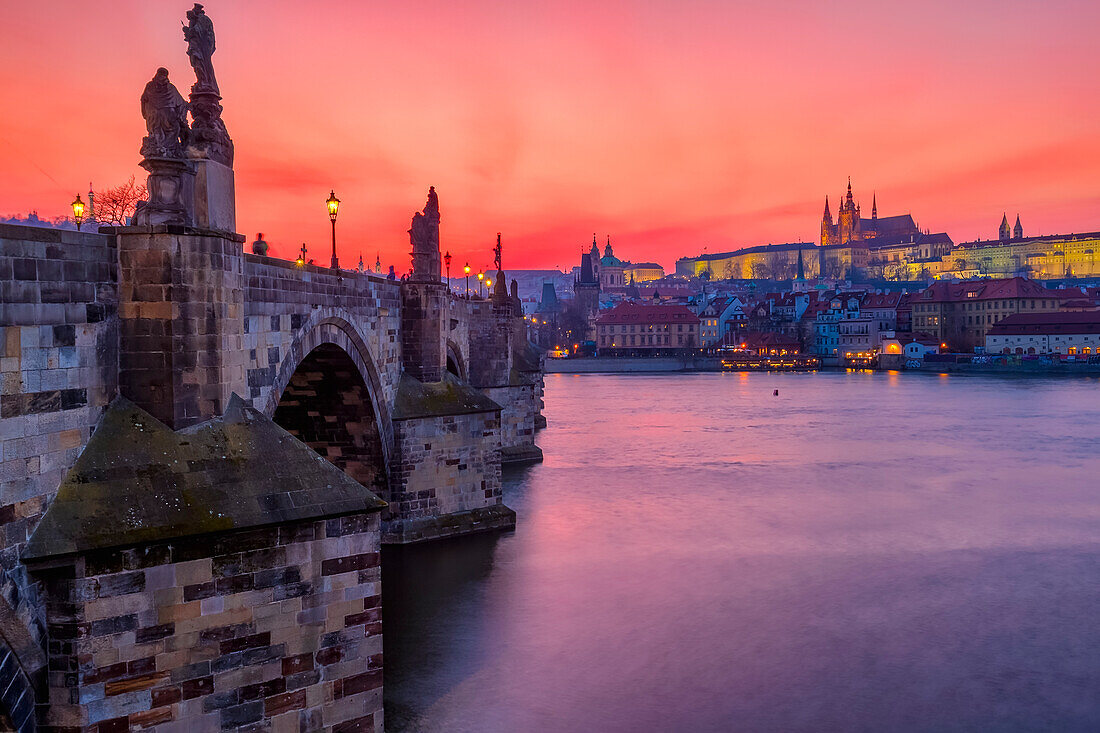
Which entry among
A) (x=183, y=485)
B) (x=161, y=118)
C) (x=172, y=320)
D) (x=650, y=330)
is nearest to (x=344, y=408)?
(x=172, y=320)

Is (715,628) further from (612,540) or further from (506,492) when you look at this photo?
(506,492)

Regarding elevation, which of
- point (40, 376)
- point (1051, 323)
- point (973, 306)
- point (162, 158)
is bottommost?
point (40, 376)

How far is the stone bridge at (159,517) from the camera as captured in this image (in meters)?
9.74

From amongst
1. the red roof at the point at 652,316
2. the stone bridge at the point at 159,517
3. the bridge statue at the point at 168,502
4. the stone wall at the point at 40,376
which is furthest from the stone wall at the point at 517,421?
the red roof at the point at 652,316

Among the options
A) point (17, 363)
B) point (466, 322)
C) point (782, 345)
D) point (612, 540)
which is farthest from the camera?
point (782, 345)

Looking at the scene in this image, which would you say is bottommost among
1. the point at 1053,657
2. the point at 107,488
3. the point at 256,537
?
the point at 1053,657

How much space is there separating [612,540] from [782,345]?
118 metres

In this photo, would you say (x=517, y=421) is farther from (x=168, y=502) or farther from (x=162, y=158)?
(x=168, y=502)

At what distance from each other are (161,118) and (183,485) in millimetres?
4665

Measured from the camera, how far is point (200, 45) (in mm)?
12656

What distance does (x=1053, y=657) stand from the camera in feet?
58.7

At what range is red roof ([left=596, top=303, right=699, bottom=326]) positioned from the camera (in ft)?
500

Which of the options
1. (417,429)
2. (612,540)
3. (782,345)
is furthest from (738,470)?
(782,345)

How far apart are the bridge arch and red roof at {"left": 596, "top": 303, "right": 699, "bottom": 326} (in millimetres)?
129207
